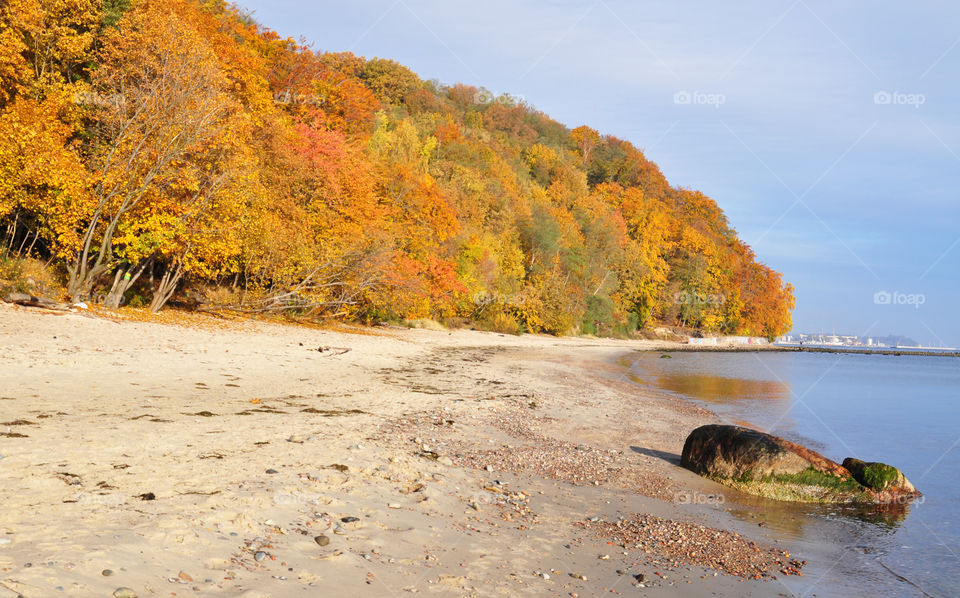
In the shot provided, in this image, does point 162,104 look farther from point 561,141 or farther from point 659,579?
point 561,141

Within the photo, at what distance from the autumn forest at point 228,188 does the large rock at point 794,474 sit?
725 inches

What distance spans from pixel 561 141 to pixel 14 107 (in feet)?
315

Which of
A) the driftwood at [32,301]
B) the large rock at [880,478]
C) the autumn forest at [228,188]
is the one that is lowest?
the driftwood at [32,301]

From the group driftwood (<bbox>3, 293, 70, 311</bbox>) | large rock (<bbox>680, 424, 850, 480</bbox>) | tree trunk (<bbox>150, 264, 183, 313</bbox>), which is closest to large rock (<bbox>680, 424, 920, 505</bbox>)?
large rock (<bbox>680, 424, 850, 480</bbox>)

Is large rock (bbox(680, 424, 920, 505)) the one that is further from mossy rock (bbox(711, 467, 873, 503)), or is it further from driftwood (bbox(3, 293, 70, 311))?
driftwood (bbox(3, 293, 70, 311))

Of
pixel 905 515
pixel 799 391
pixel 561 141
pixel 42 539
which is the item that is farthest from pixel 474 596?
pixel 561 141

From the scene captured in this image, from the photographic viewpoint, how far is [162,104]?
2050cm

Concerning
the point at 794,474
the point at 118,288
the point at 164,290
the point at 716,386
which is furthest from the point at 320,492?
the point at 716,386

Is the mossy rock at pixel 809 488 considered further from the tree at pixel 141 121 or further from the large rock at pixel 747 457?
the tree at pixel 141 121

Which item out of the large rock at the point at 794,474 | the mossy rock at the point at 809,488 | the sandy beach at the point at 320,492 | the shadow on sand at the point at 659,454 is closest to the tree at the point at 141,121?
the sandy beach at the point at 320,492

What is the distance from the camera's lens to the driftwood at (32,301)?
1623 cm

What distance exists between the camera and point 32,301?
16.5m

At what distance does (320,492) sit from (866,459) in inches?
504

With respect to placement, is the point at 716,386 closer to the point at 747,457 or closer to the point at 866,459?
the point at 866,459
